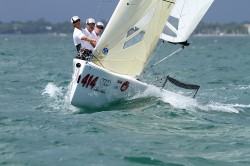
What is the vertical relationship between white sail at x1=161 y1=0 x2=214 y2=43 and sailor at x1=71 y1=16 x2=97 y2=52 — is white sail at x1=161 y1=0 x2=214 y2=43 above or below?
above

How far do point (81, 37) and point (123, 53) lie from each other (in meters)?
0.85

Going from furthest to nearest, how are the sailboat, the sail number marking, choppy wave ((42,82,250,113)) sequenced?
choppy wave ((42,82,250,113)) → the sailboat → the sail number marking

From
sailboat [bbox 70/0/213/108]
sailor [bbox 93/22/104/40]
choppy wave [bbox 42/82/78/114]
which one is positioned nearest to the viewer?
sailboat [bbox 70/0/213/108]

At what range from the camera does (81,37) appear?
12633mm

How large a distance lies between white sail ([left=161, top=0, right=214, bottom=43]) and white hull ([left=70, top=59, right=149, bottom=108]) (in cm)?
172

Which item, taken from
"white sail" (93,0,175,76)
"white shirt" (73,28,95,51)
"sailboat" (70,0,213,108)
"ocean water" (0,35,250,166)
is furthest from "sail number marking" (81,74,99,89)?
"white shirt" (73,28,95,51)

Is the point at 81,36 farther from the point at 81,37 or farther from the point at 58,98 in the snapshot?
the point at 58,98

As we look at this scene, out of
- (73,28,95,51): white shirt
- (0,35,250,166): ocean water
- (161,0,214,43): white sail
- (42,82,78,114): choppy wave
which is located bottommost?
(42,82,78,114): choppy wave

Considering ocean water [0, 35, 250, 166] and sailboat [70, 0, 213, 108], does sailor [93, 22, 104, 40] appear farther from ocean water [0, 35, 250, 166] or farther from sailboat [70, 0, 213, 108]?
ocean water [0, 35, 250, 166]

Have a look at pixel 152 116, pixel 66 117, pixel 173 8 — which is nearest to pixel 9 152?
pixel 66 117

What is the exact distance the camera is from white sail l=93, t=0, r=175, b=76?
12.5 metres

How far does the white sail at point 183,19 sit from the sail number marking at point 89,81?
2.46 metres

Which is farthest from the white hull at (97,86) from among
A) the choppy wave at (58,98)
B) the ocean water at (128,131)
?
the choppy wave at (58,98)

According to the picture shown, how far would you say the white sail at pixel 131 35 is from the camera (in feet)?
41.0
